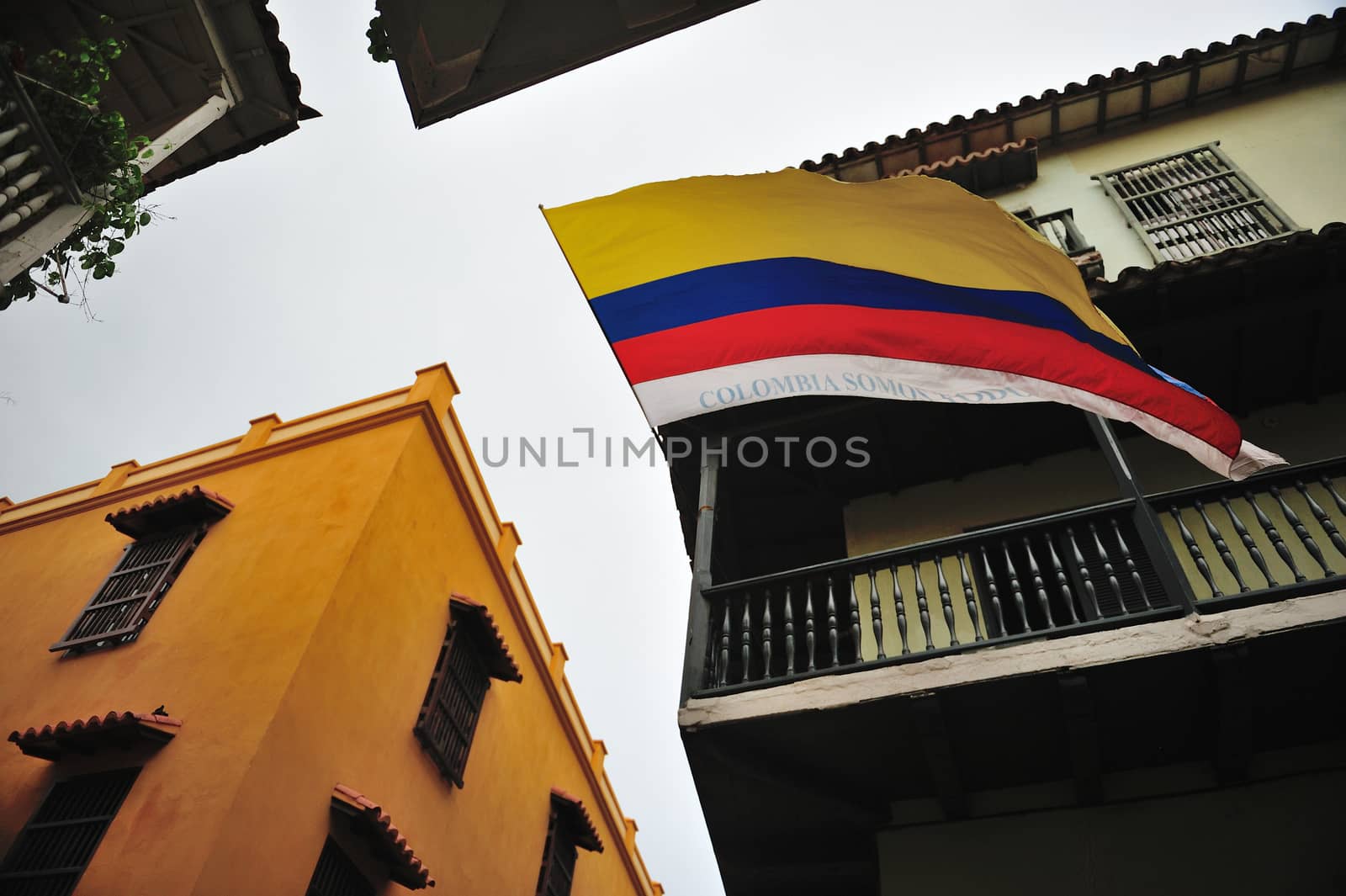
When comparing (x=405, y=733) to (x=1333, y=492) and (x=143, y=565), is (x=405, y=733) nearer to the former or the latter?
(x=143, y=565)

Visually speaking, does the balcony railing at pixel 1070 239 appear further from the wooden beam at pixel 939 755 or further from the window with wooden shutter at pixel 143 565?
the window with wooden shutter at pixel 143 565

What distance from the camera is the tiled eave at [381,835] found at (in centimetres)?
815

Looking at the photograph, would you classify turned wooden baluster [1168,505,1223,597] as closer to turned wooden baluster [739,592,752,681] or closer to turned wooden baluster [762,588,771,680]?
turned wooden baluster [762,588,771,680]

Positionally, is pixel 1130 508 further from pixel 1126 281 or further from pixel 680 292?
pixel 680 292

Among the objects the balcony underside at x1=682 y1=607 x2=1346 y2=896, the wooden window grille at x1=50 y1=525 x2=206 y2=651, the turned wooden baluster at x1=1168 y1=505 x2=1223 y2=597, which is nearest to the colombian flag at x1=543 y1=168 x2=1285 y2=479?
the turned wooden baluster at x1=1168 y1=505 x2=1223 y2=597

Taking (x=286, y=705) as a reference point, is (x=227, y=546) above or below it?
above

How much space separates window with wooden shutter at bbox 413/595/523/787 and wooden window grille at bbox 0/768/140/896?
3.21 m

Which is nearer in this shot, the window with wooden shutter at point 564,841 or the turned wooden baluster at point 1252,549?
the turned wooden baluster at point 1252,549

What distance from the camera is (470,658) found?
11539mm

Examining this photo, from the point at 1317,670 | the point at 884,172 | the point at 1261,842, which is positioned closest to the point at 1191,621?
the point at 1317,670

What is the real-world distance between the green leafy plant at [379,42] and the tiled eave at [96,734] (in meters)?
6.20

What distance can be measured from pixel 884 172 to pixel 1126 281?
5.38 metres

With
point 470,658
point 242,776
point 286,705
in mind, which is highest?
point 470,658

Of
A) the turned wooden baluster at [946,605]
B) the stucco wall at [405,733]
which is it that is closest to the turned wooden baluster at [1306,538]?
the turned wooden baluster at [946,605]
